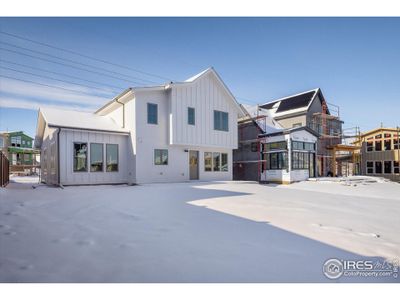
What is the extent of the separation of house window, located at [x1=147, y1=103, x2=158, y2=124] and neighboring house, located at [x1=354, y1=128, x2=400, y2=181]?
23.4 m

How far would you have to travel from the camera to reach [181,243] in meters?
3.82

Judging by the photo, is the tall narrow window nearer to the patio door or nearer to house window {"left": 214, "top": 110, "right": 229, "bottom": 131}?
the patio door

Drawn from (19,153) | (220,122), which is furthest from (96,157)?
(19,153)

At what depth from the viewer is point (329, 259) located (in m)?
3.41

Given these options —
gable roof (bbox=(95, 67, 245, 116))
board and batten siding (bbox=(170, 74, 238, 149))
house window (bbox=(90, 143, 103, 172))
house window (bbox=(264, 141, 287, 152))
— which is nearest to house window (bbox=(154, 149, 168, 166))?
board and batten siding (bbox=(170, 74, 238, 149))

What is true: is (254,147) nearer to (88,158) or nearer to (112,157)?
(112,157)

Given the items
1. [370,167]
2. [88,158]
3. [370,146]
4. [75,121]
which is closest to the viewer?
[88,158]

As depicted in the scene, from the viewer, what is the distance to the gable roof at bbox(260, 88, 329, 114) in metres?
24.8

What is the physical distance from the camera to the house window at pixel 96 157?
43.9ft

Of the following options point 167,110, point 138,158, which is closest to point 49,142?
point 138,158

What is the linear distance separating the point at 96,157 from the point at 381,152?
2745 cm

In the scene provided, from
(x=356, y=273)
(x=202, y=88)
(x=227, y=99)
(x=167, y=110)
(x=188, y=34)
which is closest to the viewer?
(x=356, y=273)

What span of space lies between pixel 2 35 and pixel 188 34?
452cm
